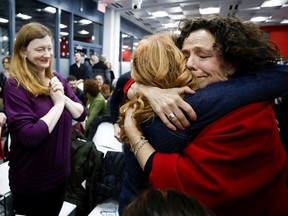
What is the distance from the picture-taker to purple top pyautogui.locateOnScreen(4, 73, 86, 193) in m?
1.23

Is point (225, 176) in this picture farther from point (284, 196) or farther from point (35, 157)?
point (35, 157)

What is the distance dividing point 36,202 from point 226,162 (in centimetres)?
108

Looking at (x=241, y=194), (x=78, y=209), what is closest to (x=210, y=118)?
(x=241, y=194)

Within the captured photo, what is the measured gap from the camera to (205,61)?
87cm

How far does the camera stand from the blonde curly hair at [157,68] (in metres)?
0.80

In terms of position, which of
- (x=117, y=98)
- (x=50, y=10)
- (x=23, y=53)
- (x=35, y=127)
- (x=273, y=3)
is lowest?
(x=35, y=127)

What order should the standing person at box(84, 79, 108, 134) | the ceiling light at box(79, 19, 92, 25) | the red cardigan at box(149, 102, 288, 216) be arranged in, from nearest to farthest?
the red cardigan at box(149, 102, 288, 216), the standing person at box(84, 79, 108, 134), the ceiling light at box(79, 19, 92, 25)

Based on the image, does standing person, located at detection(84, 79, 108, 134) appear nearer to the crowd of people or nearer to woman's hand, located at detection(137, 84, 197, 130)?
the crowd of people

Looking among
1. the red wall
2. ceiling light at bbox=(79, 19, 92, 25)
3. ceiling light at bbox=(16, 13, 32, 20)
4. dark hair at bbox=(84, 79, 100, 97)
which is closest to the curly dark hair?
dark hair at bbox=(84, 79, 100, 97)

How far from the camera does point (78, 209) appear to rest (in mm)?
2145

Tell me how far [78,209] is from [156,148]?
162 centimetres

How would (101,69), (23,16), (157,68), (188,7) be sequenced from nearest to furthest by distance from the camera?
(157,68), (23,16), (101,69), (188,7)

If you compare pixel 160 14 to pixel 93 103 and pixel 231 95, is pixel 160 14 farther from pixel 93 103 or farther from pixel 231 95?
→ pixel 231 95

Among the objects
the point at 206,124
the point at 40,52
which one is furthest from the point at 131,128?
the point at 40,52
